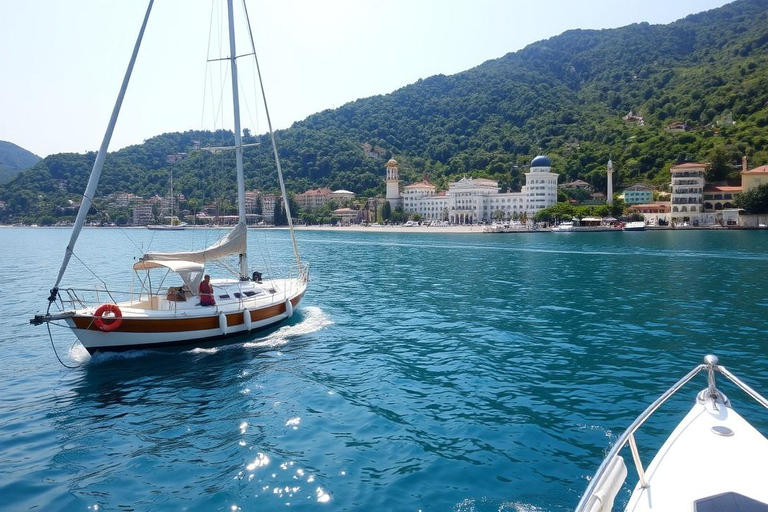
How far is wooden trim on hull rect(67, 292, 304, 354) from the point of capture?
49.6ft

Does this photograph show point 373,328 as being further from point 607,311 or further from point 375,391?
point 607,311

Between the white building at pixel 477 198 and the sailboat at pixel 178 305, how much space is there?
123m

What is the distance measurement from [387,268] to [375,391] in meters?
30.4

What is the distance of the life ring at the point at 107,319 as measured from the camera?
15.0 m

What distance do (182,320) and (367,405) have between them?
7.40m

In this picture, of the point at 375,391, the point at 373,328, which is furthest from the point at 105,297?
the point at 375,391

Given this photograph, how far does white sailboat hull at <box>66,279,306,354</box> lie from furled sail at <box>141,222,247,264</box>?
1.23 metres

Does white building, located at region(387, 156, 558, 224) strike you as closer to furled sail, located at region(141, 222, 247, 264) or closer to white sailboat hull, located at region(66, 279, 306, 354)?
furled sail, located at region(141, 222, 247, 264)

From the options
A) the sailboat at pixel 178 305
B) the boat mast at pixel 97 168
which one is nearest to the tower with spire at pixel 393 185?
the sailboat at pixel 178 305

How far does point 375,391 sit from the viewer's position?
43.5 feet

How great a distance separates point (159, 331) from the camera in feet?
52.6

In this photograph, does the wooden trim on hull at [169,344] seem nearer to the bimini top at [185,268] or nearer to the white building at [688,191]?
the bimini top at [185,268]

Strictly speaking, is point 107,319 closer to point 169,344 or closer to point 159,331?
point 159,331

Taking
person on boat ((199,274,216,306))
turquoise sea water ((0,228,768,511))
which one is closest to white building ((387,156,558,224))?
turquoise sea water ((0,228,768,511))
